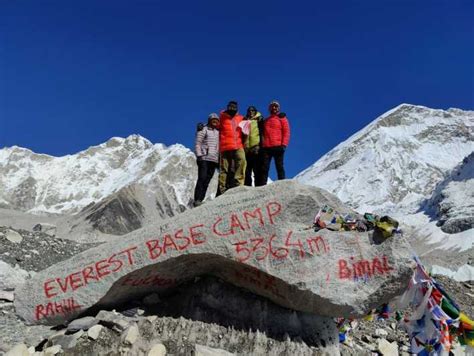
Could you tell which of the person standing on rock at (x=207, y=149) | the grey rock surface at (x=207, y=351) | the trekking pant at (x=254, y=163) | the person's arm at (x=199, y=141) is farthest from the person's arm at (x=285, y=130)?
the grey rock surface at (x=207, y=351)

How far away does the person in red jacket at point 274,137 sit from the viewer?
1024 centimetres

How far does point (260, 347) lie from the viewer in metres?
7.10

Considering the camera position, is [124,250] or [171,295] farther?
[171,295]

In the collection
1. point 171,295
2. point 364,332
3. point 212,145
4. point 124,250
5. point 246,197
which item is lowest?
point 364,332

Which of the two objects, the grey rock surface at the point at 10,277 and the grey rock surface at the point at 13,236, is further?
the grey rock surface at the point at 13,236

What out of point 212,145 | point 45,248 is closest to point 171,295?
point 212,145

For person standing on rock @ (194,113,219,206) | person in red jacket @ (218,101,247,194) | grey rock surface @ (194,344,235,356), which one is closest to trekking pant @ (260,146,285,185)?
person in red jacket @ (218,101,247,194)

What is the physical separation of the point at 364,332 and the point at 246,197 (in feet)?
25.0

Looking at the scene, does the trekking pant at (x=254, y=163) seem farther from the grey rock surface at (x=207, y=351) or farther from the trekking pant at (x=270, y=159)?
the grey rock surface at (x=207, y=351)

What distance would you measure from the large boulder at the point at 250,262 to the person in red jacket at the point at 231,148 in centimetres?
239

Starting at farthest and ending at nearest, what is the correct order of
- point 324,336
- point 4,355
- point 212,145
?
1. point 212,145
2. point 324,336
3. point 4,355

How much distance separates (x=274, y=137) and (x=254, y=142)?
0.46 m

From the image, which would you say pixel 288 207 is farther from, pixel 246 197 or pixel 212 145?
pixel 212 145

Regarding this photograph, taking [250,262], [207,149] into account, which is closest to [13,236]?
[207,149]
